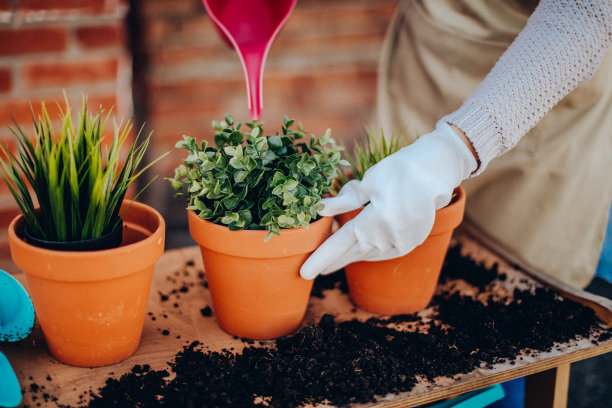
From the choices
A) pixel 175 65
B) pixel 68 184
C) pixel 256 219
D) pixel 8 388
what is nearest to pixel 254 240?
pixel 256 219

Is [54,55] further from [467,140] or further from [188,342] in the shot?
[467,140]

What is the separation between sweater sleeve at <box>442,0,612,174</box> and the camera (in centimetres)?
90

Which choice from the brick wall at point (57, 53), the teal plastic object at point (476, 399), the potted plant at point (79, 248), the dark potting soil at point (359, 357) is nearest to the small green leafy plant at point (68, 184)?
the potted plant at point (79, 248)

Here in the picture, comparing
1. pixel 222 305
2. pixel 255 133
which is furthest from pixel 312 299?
pixel 255 133

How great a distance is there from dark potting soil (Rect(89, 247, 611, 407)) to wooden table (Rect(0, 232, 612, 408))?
2 centimetres

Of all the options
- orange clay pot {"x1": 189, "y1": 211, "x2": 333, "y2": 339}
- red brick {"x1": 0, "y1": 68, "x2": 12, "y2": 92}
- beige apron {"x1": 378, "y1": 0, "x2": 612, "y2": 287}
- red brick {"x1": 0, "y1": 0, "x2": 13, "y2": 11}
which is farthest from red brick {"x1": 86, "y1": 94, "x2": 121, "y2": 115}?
orange clay pot {"x1": 189, "y1": 211, "x2": 333, "y2": 339}

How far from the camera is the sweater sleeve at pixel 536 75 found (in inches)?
35.6

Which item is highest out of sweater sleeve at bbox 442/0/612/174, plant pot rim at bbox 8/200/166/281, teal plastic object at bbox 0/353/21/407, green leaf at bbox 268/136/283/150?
sweater sleeve at bbox 442/0/612/174

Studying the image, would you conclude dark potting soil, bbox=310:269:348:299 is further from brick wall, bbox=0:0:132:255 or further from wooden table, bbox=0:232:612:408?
brick wall, bbox=0:0:132:255

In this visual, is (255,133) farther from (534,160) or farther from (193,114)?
(193,114)

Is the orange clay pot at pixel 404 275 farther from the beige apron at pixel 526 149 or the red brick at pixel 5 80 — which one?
the red brick at pixel 5 80

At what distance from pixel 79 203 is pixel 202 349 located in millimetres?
295

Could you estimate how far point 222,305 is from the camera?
0.89m

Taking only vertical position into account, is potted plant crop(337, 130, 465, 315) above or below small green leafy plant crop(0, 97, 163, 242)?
below
